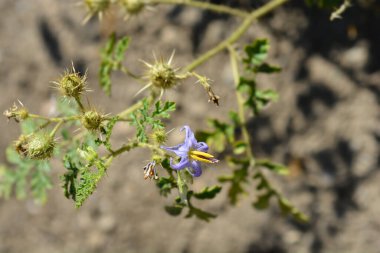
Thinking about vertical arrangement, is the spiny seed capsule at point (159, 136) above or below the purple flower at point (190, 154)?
above

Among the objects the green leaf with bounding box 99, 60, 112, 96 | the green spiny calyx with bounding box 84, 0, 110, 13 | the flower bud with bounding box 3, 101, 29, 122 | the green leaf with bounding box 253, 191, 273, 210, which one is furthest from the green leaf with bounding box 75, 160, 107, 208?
the green leaf with bounding box 253, 191, 273, 210

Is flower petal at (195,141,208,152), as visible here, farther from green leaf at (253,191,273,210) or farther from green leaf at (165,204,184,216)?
green leaf at (253,191,273,210)

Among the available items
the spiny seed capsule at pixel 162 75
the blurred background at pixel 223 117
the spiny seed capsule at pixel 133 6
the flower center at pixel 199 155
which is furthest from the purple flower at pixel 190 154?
the blurred background at pixel 223 117

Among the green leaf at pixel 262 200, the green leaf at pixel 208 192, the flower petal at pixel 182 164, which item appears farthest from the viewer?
the green leaf at pixel 262 200

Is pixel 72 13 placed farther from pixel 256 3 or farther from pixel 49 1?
pixel 256 3

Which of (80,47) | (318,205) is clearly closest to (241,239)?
(318,205)

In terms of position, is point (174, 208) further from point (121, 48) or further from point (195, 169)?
point (121, 48)

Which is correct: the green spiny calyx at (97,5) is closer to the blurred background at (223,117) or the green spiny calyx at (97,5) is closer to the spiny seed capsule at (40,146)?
the spiny seed capsule at (40,146)
